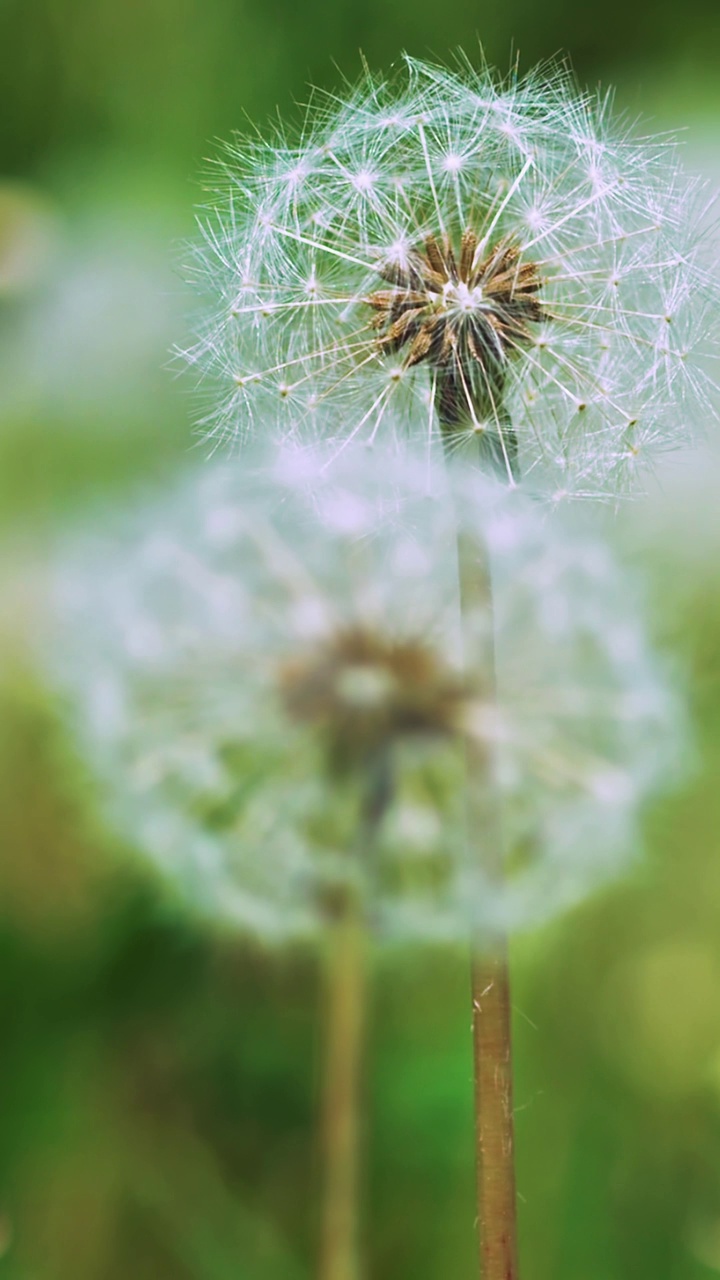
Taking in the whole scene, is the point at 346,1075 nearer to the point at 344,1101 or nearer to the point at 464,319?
the point at 344,1101

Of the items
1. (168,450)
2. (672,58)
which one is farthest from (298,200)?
(672,58)

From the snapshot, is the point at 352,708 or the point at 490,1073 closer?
the point at 490,1073

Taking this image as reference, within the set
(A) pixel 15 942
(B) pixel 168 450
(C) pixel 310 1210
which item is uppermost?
(B) pixel 168 450

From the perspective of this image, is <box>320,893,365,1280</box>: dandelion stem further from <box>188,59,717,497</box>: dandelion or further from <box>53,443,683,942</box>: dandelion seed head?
<box>188,59,717,497</box>: dandelion

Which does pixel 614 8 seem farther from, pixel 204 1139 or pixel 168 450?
pixel 204 1139

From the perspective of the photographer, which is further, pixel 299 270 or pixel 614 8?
pixel 614 8

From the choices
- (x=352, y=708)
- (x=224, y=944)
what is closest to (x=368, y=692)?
(x=352, y=708)
